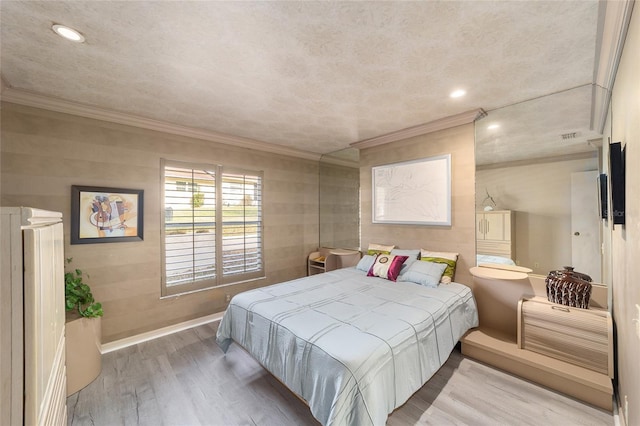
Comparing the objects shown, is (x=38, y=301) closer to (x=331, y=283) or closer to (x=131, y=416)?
(x=131, y=416)

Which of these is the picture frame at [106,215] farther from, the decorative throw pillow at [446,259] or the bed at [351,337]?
the decorative throw pillow at [446,259]

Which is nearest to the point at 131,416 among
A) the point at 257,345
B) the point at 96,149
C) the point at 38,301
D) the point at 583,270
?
the point at 257,345

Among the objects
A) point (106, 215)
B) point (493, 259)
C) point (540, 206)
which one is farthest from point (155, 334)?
point (540, 206)

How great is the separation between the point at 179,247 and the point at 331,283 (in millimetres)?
2119

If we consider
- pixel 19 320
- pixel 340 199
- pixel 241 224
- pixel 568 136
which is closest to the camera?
pixel 19 320

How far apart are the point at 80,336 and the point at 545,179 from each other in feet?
15.7

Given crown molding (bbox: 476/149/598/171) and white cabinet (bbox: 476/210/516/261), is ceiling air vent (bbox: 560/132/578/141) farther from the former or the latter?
white cabinet (bbox: 476/210/516/261)

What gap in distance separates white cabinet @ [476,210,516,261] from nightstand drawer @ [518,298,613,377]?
1.94 feet

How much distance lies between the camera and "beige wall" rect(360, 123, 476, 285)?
313 centimetres

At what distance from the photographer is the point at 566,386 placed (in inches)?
84.1

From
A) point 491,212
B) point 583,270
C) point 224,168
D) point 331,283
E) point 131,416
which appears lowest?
point 131,416

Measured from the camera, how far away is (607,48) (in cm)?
173

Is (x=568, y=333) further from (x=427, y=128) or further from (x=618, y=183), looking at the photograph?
(x=427, y=128)

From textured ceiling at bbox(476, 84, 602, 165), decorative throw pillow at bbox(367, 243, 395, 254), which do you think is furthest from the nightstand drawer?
decorative throw pillow at bbox(367, 243, 395, 254)
